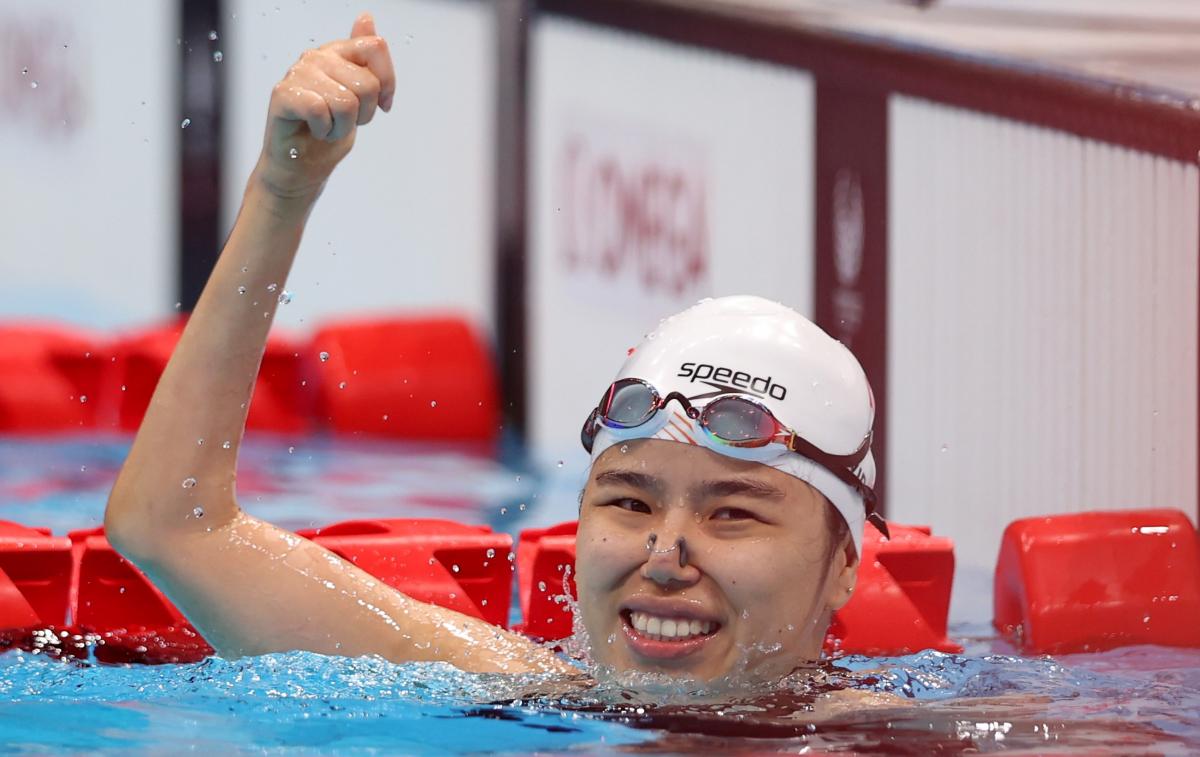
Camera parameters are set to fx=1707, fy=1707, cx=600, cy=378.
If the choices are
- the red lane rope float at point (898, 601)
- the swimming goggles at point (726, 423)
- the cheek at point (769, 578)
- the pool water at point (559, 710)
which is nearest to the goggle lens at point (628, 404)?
the swimming goggles at point (726, 423)

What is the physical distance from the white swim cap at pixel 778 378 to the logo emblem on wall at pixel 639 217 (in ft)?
14.8

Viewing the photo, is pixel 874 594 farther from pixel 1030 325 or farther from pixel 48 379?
pixel 48 379

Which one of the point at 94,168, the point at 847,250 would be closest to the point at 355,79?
the point at 847,250

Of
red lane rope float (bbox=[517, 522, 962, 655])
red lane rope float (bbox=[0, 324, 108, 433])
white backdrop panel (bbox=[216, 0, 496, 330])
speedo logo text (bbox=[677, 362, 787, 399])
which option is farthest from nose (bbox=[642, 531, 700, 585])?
white backdrop panel (bbox=[216, 0, 496, 330])

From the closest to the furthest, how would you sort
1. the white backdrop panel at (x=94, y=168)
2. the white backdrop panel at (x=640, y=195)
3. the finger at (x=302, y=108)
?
the finger at (x=302, y=108) < the white backdrop panel at (x=640, y=195) < the white backdrop panel at (x=94, y=168)

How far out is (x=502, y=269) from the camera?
884cm

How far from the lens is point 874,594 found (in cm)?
324

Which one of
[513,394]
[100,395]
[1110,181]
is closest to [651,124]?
[513,394]

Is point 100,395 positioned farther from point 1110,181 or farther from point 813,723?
point 813,723

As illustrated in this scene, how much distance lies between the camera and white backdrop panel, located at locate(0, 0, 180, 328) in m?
8.09

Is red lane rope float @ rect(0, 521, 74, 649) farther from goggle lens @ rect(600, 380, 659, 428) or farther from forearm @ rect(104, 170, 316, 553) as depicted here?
goggle lens @ rect(600, 380, 659, 428)

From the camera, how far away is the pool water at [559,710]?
2.28 m

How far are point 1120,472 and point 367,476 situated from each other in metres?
3.10

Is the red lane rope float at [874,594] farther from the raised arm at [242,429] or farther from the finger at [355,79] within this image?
the finger at [355,79]
